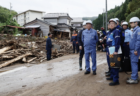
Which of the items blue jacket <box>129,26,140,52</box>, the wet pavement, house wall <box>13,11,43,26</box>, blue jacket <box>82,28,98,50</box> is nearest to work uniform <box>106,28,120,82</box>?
blue jacket <box>129,26,140,52</box>

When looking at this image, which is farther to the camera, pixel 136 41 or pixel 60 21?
pixel 60 21

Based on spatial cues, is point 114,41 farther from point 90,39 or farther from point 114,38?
point 90,39

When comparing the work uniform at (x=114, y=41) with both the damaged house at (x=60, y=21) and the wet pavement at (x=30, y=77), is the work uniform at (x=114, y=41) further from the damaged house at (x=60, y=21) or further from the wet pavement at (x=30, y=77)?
the damaged house at (x=60, y=21)

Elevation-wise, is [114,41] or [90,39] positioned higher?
[90,39]

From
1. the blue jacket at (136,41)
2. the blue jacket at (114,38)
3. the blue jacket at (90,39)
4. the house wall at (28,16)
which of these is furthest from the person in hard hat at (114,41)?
the house wall at (28,16)

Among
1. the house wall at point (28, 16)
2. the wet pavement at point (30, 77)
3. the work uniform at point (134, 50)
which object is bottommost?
the wet pavement at point (30, 77)

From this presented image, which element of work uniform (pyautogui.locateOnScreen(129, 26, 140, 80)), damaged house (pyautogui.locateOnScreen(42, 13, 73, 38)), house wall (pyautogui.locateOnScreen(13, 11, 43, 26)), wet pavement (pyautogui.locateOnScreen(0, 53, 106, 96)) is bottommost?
wet pavement (pyautogui.locateOnScreen(0, 53, 106, 96))

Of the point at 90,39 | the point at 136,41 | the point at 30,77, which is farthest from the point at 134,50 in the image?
the point at 30,77

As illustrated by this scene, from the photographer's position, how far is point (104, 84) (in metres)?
3.84

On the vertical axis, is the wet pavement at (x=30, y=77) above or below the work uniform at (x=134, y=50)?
below

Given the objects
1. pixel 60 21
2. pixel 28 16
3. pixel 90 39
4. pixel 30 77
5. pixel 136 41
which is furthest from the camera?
pixel 28 16

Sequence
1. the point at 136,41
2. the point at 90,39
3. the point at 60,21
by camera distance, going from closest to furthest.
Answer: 1. the point at 136,41
2. the point at 90,39
3. the point at 60,21

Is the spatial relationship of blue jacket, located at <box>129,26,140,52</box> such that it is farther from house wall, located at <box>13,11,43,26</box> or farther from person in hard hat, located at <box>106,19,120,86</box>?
house wall, located at <box>13,11,43,26</box>

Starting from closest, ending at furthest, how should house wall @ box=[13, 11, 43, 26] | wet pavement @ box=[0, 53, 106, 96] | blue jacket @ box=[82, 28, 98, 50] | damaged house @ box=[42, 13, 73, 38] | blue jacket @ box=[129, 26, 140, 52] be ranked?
blue jacket @ box=[129, 26, 140, 52]
wet pavement @ box=[0, 53, 106, 96]
blue jacket @ box=[82, 28, 98, 50]
damaged house @ box=[42, 13, 73, 38]
house wall @ box=[13, 11, 43, 26]
